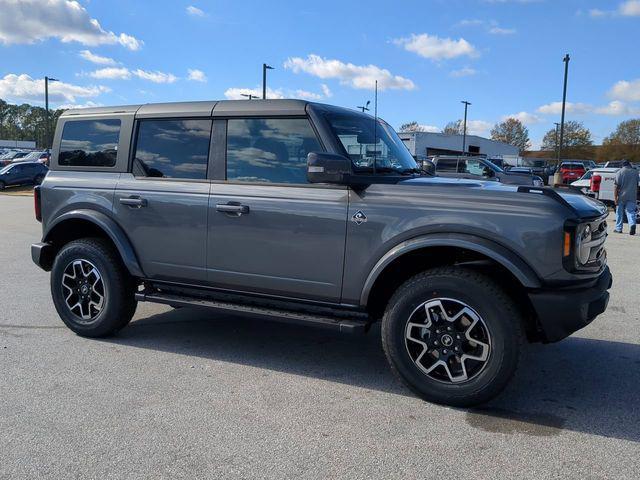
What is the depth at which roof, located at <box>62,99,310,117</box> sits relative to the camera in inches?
171

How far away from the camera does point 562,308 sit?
3.43 meters

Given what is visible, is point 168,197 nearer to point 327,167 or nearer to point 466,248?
point 327,167

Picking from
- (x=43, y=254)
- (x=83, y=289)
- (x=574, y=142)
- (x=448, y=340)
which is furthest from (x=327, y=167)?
(x=574, y=142)

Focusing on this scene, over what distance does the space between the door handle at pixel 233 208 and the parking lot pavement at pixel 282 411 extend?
1.22 meters

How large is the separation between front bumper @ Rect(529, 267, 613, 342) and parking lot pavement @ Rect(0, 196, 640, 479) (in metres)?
0.37

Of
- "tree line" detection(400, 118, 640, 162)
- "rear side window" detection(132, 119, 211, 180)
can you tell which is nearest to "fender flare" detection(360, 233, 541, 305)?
"rear side window" detection(132, 119, 211, 180)

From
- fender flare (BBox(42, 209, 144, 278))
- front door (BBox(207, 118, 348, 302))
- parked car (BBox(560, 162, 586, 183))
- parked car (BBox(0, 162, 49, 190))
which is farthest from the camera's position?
parked car (BBox(560, 162, 586, 183))

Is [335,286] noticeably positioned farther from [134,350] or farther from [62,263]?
[62,263]

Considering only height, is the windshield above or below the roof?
below

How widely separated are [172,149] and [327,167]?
1.69 metres

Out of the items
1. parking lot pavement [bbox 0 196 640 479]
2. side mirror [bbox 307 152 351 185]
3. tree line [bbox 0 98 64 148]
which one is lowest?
parking lot pavement [bbox 0 196 640 479]

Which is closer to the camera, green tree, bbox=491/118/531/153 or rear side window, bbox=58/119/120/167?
rear side window, bbox=58/119/120/167

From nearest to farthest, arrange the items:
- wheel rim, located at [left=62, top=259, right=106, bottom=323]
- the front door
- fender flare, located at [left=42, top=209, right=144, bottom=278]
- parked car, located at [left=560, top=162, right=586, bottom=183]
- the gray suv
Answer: the gray suv < the front door < fender flare, located at [left=42, top=209, right=144, bottom=278] < wheel rim, located at [left=62, top=259, right=106, bottom=323] < parked car, located at [left=560, top=162, right=586, bottom=183]

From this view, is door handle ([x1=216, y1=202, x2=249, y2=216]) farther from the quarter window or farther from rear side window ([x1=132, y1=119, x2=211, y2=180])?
rear side window ([x1=132, y1=119, x2=211, y2=180])
